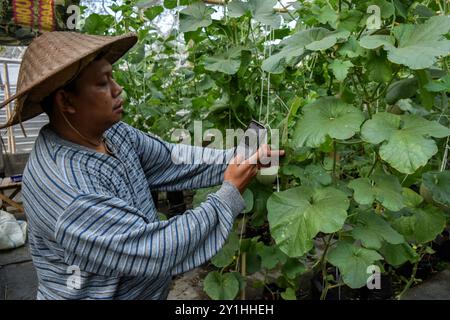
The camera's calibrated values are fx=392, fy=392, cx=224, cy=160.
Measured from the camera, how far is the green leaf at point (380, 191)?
3.45ft

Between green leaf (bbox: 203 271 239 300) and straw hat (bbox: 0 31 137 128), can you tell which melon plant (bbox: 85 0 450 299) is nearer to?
green leaf (bbox: 203 271 239 300)

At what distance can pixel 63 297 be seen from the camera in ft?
3.34

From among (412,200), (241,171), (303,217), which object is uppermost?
(241,171)

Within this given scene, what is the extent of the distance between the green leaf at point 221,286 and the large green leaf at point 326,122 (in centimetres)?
68

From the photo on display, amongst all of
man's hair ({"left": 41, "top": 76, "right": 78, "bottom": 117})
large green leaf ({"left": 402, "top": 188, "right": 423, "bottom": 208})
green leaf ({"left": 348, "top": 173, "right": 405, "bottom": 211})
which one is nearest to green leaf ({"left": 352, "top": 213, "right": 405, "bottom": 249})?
green leaf ({"left": 348, "top": 173, "right": 405, "bottom": 211})

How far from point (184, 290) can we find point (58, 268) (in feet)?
4.08

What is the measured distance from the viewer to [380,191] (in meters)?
1.09

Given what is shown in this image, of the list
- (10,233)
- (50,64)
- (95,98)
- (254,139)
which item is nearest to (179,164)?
(254,139)

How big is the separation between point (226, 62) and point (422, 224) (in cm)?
85

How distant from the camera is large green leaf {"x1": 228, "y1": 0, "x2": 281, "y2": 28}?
4.08ft

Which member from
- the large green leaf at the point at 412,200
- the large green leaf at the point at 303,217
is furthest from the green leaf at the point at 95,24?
the large green leaf at the point at 412,200

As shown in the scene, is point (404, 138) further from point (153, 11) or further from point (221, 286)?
point (153, 11)

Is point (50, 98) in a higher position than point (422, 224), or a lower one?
higher

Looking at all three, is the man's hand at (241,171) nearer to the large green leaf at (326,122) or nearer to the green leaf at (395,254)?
the large green leaf at (326,122)
